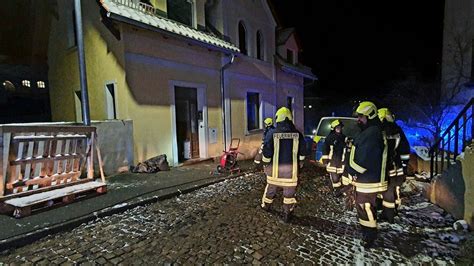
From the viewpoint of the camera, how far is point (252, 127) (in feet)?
42.1

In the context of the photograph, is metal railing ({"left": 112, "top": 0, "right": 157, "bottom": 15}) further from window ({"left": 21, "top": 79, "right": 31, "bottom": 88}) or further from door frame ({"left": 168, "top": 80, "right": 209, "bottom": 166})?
window ({"left": 21, "top": 79, "right": 31, "bottom": 88})

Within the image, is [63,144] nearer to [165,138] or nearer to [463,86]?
[165,138]

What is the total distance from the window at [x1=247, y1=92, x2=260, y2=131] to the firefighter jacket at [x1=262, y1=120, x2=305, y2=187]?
7.97 m

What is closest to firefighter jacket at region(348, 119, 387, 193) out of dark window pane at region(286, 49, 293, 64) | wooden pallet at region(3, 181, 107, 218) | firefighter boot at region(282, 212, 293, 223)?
firefighter boot at region(282, 212, 293, 223)

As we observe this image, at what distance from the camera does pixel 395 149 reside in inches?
185

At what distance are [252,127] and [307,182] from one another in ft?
19.6

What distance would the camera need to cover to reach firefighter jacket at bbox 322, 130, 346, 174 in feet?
19.2

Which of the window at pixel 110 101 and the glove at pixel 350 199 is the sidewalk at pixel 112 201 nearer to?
the window at pixel 110 101

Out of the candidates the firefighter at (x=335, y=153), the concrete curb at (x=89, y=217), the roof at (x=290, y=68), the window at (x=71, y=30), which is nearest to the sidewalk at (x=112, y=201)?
the concrete curb at (x=89, y=217)

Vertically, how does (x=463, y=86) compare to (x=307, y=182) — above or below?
above

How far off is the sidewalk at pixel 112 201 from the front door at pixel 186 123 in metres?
1.30

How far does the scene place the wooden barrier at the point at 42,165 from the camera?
455 centimetres

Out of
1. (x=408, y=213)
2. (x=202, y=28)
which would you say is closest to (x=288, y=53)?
(x=202, y=28)

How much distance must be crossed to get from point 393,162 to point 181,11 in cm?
807
